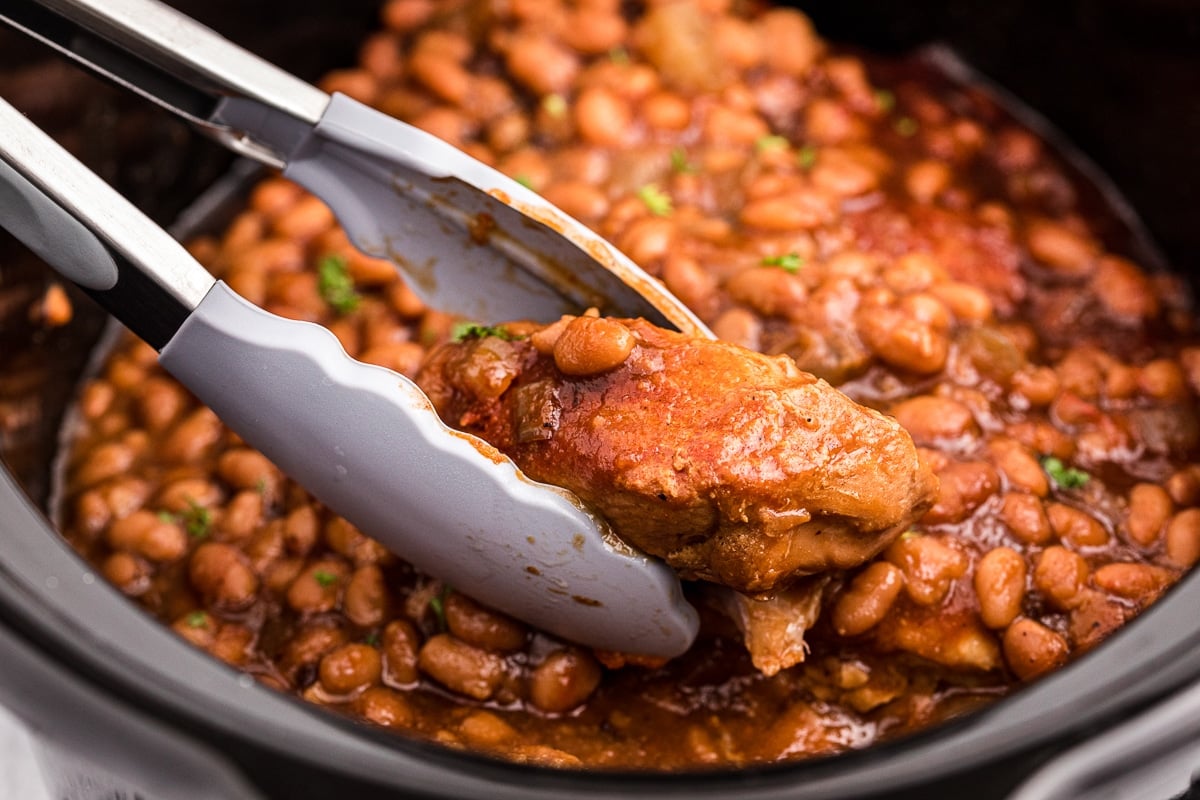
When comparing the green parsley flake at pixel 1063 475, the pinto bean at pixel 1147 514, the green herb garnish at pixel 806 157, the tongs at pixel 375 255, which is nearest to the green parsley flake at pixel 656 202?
the green herb garnish at pixel 806 157

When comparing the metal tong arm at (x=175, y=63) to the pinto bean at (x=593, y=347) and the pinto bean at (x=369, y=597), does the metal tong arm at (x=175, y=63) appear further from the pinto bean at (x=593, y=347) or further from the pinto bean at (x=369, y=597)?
the pinto bean at (x=369, y=597)

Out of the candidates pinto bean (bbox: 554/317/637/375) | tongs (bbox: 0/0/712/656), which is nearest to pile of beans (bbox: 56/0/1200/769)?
tongs (bbox: 0/0/712/656)

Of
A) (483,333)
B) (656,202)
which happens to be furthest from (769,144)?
(483,333)

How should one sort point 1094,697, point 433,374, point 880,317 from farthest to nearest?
point 880,317, point 433,374, point 1094,697

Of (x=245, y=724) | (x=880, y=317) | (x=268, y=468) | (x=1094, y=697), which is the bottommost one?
(x=268, y=468)

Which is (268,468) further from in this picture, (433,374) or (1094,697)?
(1094,697)

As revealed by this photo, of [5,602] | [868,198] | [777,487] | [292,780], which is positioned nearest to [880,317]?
[868,198]

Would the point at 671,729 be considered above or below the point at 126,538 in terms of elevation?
above

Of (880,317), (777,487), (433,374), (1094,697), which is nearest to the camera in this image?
(1094,697)
